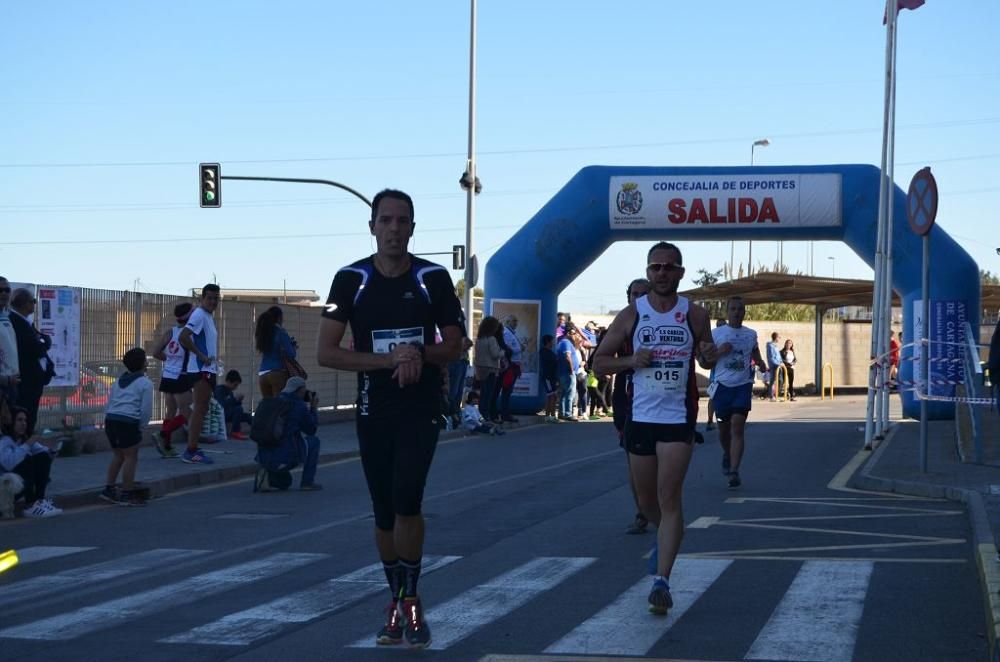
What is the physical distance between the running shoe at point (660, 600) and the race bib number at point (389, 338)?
6.20 ft

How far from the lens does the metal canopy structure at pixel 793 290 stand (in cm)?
3234

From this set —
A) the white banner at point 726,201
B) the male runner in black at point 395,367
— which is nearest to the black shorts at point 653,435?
the male runner in black at point 395,367

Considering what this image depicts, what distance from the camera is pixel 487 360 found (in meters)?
24.2

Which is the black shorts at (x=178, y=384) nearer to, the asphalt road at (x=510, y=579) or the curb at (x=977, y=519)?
the asphalt road at (x=510, y=579)

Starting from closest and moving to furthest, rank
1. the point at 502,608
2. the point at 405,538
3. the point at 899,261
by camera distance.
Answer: the point at 405,538
the point at 502,608
the point at 899,261

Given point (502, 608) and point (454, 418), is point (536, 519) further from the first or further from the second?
point (454, 418)

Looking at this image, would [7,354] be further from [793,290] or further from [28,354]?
[793,290]

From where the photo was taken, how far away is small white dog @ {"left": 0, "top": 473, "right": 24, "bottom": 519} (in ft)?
37.2

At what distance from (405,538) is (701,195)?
2117cm

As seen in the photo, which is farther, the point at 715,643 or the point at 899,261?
the point at 899,261

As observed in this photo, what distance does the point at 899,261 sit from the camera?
25609mm

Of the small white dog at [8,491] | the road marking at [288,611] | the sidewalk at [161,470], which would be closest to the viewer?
the road marking at [288,611]

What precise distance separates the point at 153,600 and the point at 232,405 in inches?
486

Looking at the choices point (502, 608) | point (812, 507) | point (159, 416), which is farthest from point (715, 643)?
point (159, 416)
